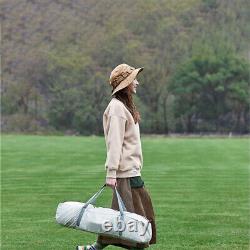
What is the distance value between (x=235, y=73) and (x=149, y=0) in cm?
1498

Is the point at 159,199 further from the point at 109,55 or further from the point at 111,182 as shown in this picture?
the point at 109,55

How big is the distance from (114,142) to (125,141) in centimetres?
19

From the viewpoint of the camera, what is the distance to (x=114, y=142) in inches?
256

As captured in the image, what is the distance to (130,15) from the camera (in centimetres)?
8112

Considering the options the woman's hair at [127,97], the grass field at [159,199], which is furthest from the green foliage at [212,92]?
the woman's hair at [127,97]

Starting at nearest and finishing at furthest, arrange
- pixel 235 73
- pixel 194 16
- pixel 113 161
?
1. pixel 113 161
2. pixel 235 73
3. pixel 194 16

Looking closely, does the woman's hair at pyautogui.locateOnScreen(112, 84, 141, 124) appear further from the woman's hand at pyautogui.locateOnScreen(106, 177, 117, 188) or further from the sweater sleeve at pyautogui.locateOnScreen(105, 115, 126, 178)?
the woman's hand at pyautogui.locateOnScreen(106, 177, 117, 188)

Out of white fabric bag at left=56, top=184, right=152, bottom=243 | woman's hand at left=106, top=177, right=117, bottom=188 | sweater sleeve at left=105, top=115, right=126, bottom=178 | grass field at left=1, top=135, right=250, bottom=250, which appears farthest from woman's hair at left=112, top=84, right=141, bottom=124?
grass field at left=1, top=135, right=250, bottom=250

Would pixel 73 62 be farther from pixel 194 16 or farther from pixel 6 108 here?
pixel 194 16

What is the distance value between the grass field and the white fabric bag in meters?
1.74

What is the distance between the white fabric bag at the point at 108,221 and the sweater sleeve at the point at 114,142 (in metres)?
0.26

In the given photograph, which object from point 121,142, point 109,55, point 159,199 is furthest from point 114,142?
point 109,55

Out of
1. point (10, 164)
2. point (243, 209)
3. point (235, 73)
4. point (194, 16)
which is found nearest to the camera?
point (243, 209)

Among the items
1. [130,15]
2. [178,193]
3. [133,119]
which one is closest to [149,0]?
[130,15]
